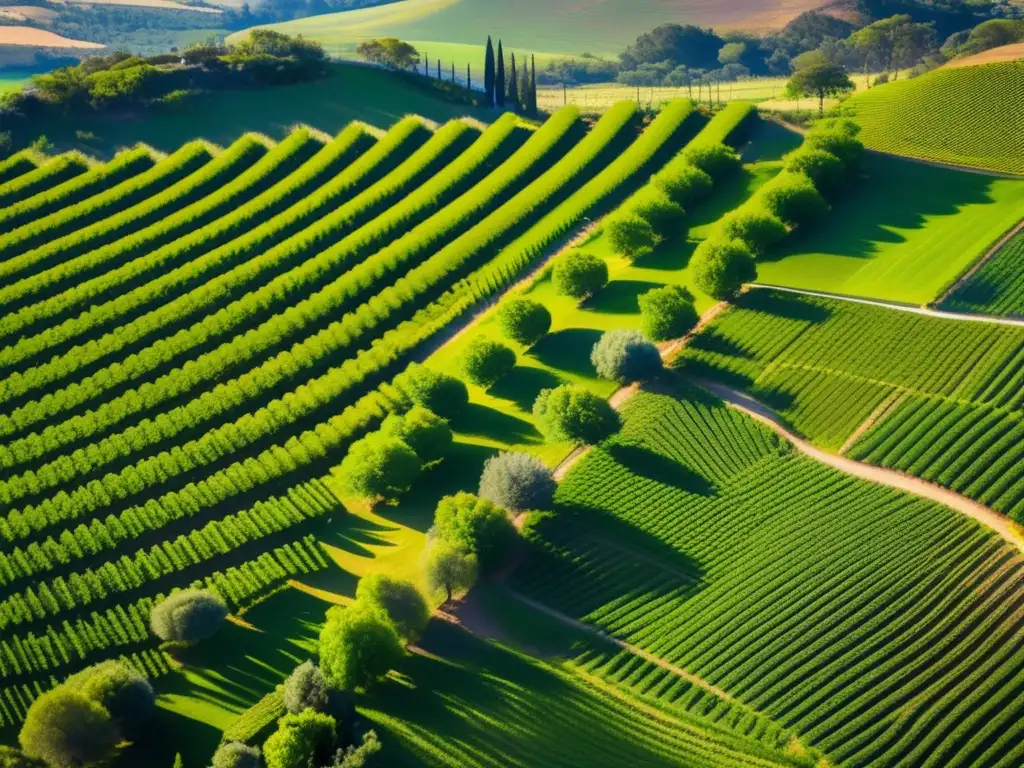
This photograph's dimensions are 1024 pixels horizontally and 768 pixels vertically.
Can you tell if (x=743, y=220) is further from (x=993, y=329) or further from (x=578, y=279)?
(x=993, y=329)

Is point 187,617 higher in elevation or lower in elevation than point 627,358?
lower

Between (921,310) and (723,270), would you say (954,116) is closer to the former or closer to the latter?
(921,310)

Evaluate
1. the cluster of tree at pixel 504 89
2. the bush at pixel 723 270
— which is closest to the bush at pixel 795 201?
the bush at pixel 723 270

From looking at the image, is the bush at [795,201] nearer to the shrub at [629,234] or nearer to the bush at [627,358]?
the shrub at [629,234]

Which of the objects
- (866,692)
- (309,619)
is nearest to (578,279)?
(309,619)

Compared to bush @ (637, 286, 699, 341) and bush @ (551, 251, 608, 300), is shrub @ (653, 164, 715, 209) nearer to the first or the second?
bush @ (551, 251, 608, 300)

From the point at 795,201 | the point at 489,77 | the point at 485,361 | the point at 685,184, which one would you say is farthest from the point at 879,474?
the point at 489,77
